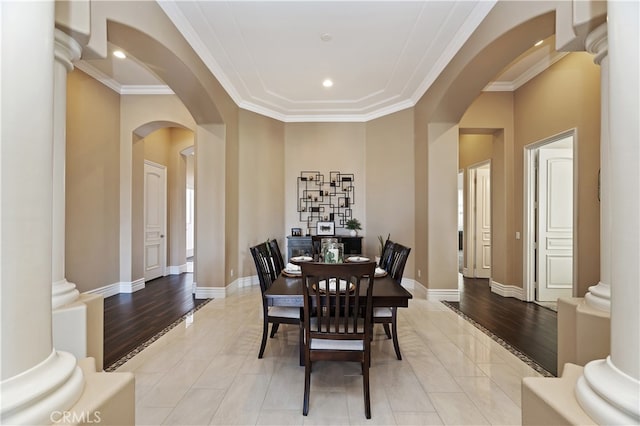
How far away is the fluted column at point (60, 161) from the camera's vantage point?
5.56 ft

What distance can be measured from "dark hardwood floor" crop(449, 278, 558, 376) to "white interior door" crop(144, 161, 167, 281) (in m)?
5.47

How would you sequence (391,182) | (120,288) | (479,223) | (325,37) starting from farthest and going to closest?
(479,223)
(391,182)
(120,288)
(325,37)

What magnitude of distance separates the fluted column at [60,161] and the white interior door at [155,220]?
4306mm

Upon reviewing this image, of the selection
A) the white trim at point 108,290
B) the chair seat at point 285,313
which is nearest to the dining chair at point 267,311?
the chair seat at point 285,313

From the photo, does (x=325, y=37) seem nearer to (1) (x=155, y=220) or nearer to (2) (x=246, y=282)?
(2) (x=246, y=282)

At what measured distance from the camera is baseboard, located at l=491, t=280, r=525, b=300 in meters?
4.69

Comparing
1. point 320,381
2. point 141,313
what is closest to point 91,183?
point 141,313

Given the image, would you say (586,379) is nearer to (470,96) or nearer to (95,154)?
(470,96)

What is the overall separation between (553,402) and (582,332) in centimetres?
74

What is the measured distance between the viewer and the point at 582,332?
1.60m

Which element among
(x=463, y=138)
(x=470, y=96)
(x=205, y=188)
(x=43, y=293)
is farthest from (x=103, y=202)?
(x=463, y=138)

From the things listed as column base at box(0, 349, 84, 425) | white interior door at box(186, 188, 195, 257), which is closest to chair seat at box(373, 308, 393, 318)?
column base at box(0, 349, 84, 425)

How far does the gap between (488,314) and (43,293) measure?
442 cm

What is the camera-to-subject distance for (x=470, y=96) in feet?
12.9
